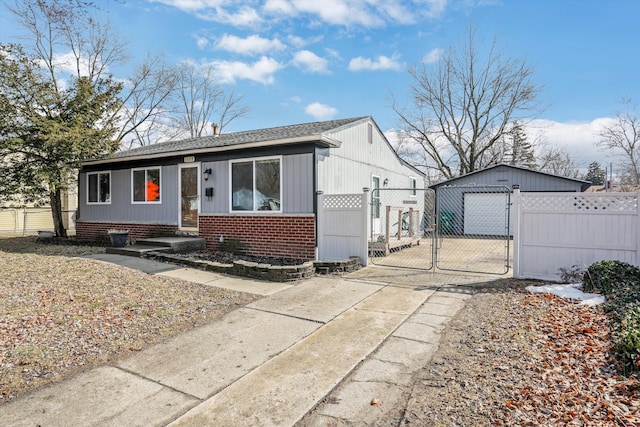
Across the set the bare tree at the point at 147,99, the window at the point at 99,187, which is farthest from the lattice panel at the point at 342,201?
the bare tree at the point at 147,99

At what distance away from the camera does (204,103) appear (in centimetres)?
3109

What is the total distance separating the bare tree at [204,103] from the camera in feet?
99.1

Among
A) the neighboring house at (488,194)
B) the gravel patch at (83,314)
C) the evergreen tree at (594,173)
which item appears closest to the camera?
the gravel patch at (83,314)

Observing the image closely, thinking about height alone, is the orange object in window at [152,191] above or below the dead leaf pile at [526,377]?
above

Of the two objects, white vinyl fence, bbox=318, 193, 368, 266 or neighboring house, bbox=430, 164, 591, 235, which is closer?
white vinyl fence, bbox=318, 193, 368, 266

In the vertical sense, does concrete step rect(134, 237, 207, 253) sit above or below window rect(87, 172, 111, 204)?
below

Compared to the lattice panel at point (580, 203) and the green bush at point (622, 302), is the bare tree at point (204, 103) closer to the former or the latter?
the lattice panel at point (580, 203)

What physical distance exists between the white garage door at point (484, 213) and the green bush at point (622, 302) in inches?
458

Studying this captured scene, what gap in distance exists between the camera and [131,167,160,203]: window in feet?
37.2

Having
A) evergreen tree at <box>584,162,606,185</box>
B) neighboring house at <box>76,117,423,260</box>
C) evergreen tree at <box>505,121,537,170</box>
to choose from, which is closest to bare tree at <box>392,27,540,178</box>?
evergreen tree at <box>505,121,537,170</box>

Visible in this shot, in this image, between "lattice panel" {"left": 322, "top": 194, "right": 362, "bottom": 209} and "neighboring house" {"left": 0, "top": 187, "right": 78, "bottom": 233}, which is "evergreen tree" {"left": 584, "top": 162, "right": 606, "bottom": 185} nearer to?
"lattice panel" {"left": 322, "top": 194, "right": 362, "bottom": 209}

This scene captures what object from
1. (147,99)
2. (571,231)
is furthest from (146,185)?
(147,99)

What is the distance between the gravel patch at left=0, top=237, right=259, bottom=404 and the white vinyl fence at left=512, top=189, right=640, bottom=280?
500cm

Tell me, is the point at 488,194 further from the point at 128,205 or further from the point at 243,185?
the point at 128,205
